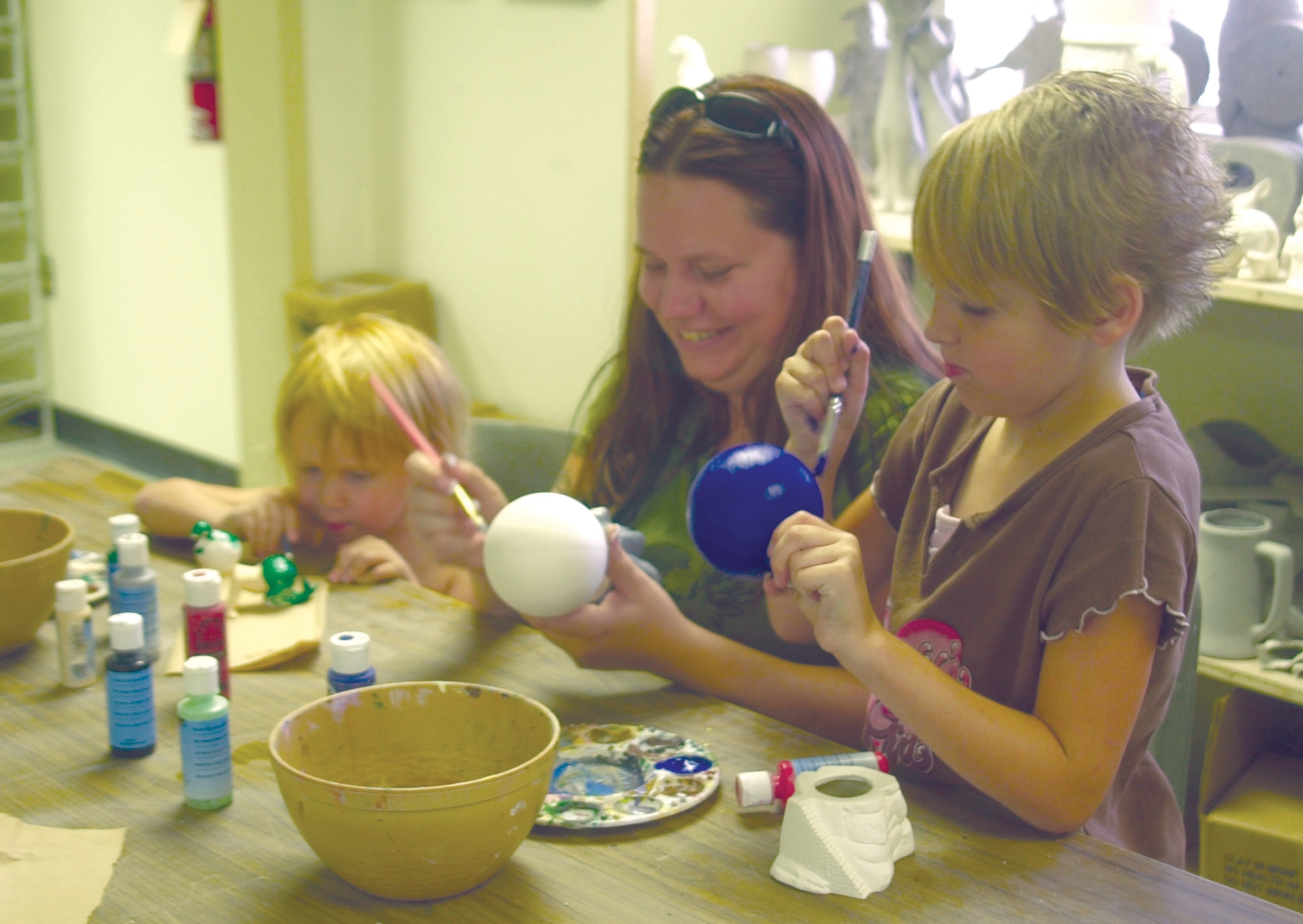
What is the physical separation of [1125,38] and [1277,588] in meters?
0.90

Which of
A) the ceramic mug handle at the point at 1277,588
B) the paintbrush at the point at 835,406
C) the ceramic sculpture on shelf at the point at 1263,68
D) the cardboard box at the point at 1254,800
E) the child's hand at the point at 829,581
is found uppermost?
the ceramic sculpture on shelf at the point at 1263,68

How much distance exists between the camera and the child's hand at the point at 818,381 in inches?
47.9

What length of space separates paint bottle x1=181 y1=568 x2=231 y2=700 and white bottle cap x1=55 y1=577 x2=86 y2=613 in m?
0.11

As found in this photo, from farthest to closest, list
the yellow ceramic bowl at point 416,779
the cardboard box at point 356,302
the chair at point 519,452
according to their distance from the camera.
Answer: the cardboard box at point 356,302 < the chair at point 519,452 < the yellow ceramic bowl at point 416,779

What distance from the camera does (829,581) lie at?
0.95 m

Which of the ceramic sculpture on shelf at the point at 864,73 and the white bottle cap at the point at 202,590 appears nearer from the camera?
the white bottle cap at the point at 202,590

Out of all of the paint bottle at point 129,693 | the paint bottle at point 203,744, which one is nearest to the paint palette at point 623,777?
the paint bottle at point 203,744

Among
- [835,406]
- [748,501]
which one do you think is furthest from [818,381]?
[748,501]

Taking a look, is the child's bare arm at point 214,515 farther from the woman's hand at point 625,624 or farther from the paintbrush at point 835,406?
the paintbrush at point 835,406

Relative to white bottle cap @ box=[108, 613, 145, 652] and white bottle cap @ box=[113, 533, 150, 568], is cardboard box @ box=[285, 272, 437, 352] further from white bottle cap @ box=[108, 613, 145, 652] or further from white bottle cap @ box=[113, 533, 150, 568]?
white bottle cap @ box=[108, 613, 145, 652]

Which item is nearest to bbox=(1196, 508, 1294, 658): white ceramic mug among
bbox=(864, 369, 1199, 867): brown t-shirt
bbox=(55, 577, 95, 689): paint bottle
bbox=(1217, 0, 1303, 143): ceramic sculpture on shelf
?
bbox=(1217, 0, 1303, 143): ceramic sculpture on shelf

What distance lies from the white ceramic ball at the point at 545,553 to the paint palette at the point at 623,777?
0.13 meters

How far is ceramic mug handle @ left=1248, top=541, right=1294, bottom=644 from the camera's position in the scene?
5.76 feet

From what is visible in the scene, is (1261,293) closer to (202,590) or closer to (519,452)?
(519,452)
